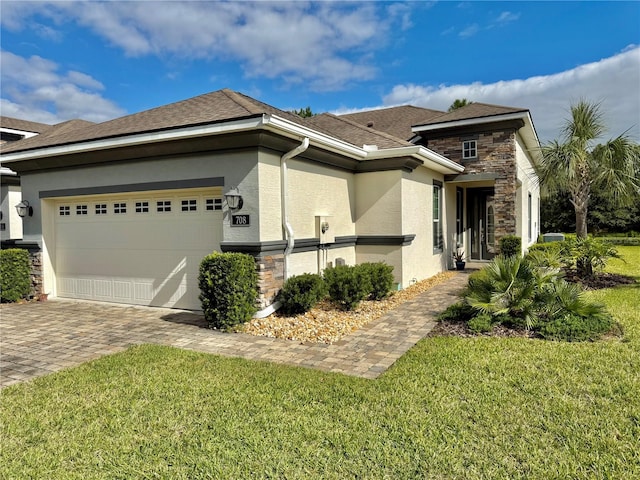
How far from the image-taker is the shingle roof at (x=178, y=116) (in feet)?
24.5

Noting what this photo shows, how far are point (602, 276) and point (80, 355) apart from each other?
12144 millimetres

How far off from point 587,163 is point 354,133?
7494mm

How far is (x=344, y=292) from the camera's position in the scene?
7.86 m

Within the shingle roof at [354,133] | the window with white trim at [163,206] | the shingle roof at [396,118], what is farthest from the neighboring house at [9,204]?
the shingle roof at [396,118]

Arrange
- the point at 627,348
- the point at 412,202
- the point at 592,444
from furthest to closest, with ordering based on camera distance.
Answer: the point at 412,202 < the point at 627,348 < the point at 592,444

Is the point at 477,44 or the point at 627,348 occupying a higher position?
the point at 477,44

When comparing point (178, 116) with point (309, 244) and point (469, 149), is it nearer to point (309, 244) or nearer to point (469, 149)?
point (309, 244)

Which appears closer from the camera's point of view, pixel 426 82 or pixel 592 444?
pixel 592 444

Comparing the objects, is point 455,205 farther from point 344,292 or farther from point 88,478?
point 88,478

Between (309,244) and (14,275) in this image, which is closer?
(309,244)

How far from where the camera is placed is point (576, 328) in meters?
5.93

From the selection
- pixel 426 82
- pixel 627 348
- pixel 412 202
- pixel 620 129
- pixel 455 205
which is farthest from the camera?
pixel 426 82

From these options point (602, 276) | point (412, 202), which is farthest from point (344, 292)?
point (602, 276)

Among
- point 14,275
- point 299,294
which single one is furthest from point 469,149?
point 14,275
